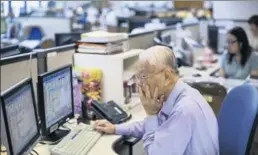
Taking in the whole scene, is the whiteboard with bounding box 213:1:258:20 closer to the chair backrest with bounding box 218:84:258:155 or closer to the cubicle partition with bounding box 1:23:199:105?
the cubicle partition with bounding box 1:23:199:105

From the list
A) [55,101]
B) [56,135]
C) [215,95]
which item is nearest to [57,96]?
[55,101]

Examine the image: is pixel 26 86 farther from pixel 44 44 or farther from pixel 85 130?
pixel 44 44

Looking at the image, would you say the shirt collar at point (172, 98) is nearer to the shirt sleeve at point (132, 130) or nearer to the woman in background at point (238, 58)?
the shirt sleeve at point (132, 130)

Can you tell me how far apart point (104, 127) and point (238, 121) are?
713 mm

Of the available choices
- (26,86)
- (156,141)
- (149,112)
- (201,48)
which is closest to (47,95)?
(26,86)

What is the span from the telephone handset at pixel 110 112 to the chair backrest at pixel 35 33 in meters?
4.02

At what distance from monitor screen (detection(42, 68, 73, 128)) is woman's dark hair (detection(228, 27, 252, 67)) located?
2028 millimetres

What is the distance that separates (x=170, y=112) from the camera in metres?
1.54

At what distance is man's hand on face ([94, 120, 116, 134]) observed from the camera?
1993 millimetres

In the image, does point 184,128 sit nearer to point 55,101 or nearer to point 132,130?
point 132,130

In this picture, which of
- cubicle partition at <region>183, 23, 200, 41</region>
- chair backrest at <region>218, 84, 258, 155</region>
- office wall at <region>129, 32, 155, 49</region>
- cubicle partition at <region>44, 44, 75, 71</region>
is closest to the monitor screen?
cubicle partition at <region>44, 44, 75, 71</region>

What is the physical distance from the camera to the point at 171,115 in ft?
4.92

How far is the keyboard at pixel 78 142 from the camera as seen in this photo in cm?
171

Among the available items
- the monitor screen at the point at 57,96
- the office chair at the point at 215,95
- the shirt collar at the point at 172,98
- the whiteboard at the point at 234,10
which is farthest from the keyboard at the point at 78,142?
the whiteboard at the point at 234,10
